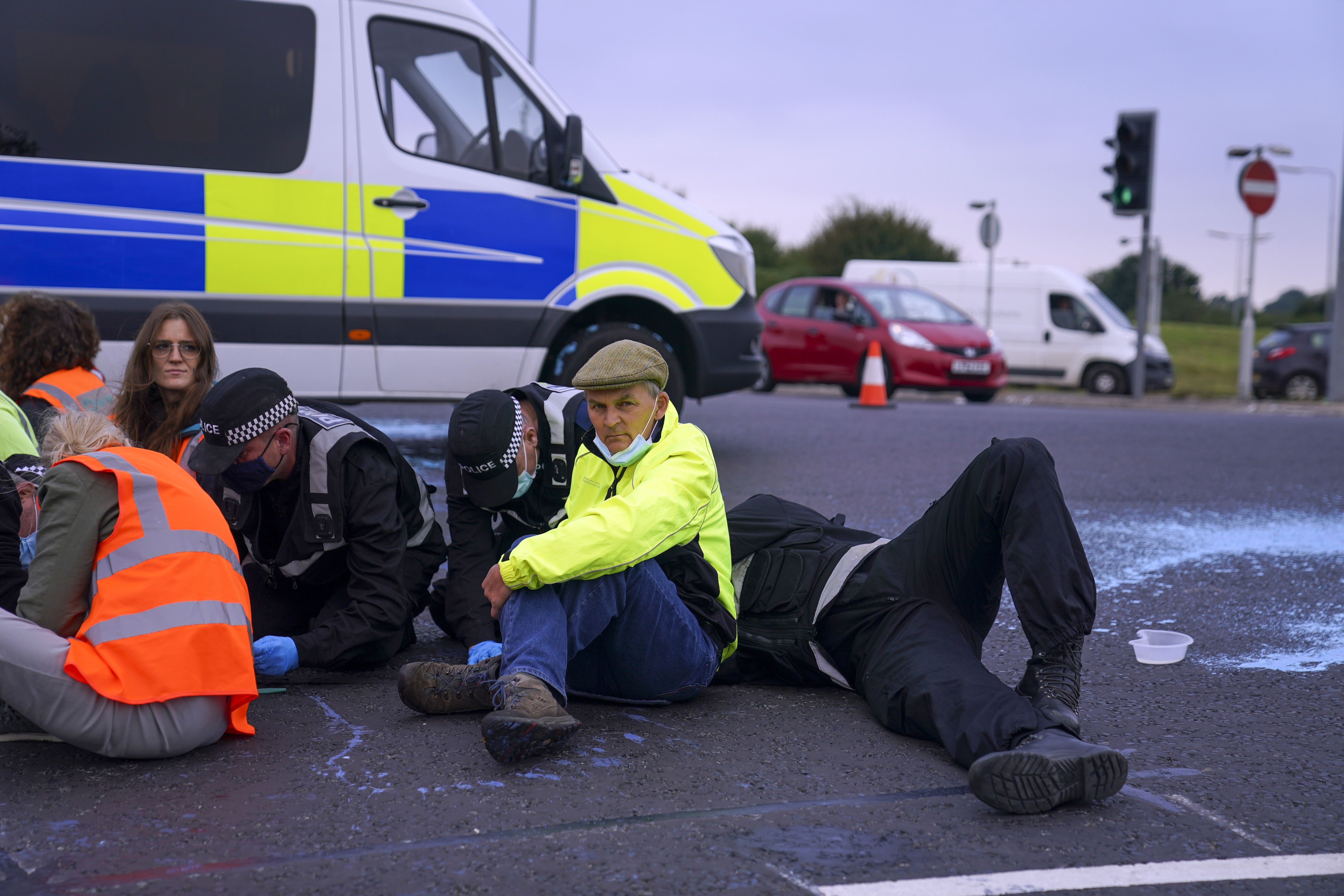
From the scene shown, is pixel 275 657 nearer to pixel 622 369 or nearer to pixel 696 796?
pixel 622 369

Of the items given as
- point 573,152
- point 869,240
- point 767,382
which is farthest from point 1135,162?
point 869,240

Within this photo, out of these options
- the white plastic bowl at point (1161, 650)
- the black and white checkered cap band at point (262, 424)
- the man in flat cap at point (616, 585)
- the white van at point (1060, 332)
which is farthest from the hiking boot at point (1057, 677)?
the white van at point (1060, 332)

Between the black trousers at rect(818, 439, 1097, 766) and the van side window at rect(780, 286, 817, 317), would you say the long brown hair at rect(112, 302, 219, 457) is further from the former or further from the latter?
the van side window at rect(780, 286, 817, 317)

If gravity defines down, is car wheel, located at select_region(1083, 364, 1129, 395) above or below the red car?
below

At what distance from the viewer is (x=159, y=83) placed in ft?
19.7

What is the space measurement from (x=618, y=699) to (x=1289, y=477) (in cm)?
621

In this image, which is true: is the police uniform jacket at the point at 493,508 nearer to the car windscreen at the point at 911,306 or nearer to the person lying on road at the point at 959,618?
the person lying on road at the point at 959,618

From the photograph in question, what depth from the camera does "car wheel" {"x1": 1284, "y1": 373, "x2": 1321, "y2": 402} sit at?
60.5 ft

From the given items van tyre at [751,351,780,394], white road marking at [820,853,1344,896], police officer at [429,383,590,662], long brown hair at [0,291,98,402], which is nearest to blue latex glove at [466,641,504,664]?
police officer at [429,383,590,662]

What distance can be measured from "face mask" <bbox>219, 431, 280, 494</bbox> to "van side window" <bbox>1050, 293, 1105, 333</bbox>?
16585 mm

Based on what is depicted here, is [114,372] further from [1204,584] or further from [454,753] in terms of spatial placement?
[1204,584]

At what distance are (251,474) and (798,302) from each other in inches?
536

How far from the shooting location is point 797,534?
351cm

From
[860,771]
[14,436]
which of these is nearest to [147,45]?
[14,436]
